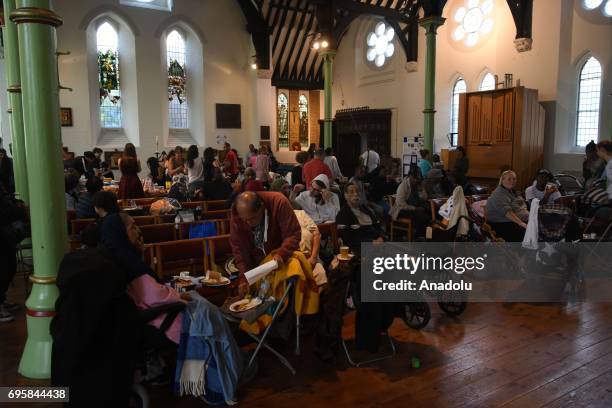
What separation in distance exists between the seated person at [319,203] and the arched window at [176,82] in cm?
1085

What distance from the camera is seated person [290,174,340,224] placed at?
17.4ft

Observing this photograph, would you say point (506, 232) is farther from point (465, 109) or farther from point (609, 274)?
point (465, 109)

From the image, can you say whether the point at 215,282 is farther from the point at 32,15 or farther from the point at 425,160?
the point at 425,160

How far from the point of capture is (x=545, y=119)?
37.1 feet

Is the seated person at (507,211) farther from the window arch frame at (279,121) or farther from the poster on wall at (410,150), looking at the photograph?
the window arch frame at (279,121)

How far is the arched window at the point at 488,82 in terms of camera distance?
495 inches

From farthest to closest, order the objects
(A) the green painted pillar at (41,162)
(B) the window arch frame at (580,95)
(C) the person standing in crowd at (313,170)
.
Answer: (B) the window arch frame at (580,95), (C) the person standing in crowd at (313,170), (A) the green painted pillar at (41,162)

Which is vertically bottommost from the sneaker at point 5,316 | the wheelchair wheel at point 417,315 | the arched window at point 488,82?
the sneaker at point 5,316

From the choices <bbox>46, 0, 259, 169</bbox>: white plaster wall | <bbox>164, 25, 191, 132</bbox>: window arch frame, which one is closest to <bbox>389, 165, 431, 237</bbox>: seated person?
<bbox>46, 0, 259, 169</bbox>: white plaster wall

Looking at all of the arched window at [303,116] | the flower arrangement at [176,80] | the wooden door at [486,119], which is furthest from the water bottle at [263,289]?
the arched window at [303,116]

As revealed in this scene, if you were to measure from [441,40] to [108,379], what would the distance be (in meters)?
13.4

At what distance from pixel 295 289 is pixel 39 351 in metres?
1.69

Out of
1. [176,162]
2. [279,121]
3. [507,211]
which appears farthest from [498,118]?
[279,121]

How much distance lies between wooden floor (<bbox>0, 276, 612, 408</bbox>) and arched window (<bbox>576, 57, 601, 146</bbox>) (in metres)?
8.05
